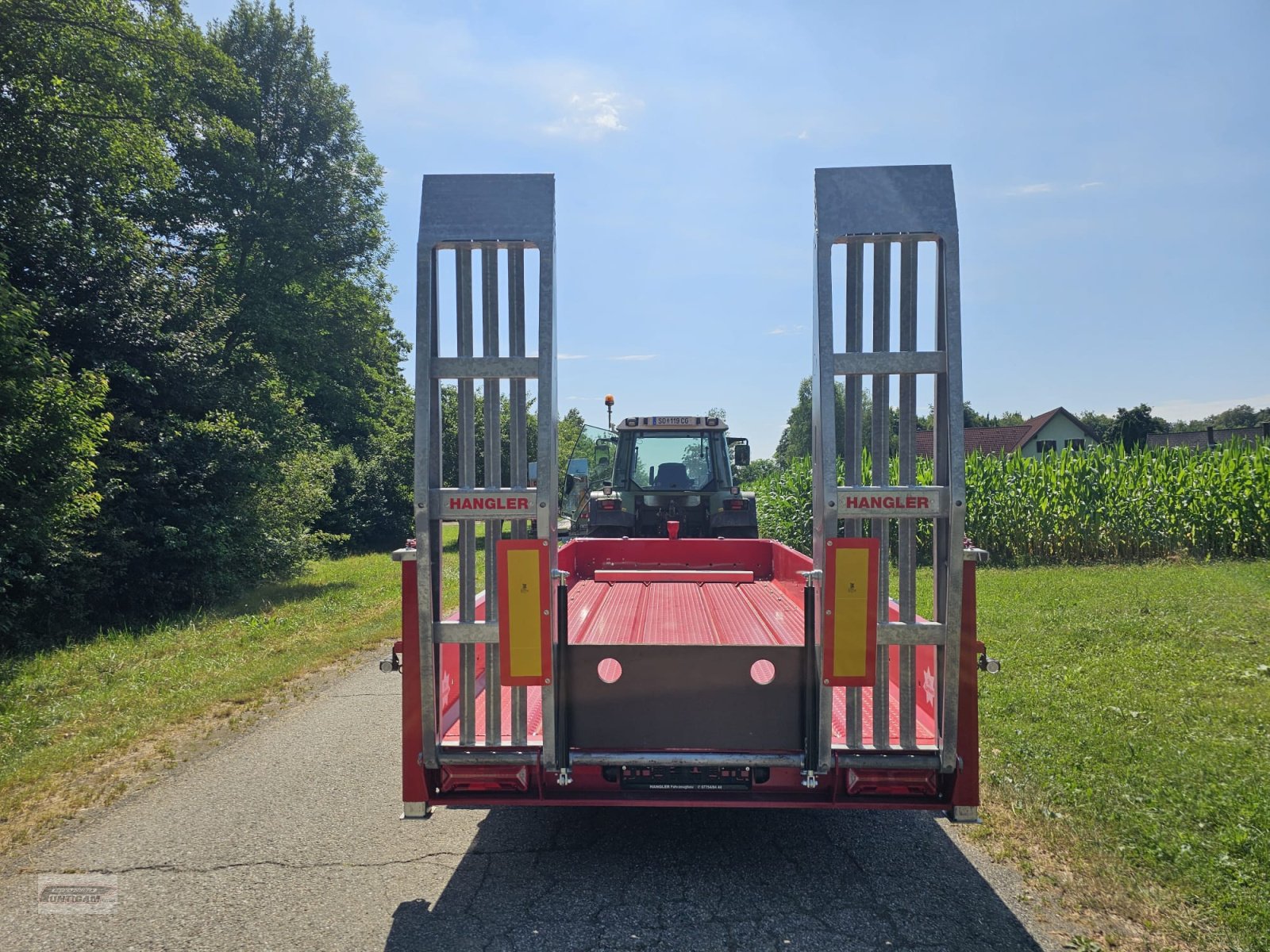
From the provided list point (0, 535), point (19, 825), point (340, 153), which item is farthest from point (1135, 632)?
point (340, 153)

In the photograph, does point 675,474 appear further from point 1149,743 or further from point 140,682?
point 140,682

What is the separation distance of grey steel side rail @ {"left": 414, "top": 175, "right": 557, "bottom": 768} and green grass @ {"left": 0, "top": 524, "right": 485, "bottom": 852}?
0.75m

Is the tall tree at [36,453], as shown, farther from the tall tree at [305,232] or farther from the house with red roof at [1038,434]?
the house with red roof at [1038,434]

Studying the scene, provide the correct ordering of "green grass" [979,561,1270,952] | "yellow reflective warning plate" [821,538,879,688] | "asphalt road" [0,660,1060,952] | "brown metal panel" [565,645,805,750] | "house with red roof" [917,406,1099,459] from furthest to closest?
"house with red roof" [917,406,1099,459]
"green grass" [979,561,1270,952]
"brown metal panel" [565,645,805,750]
"asphalt road" [0,660,1060,952]
"yellow reflective warning plate" [821,538,879,688]

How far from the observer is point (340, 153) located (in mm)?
22141

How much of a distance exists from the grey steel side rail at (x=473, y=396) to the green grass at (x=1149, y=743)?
2.93 m

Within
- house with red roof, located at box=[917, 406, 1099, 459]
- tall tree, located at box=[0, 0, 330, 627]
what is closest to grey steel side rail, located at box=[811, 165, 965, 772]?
tall tree, located at box=[0, 0, 330, 627]

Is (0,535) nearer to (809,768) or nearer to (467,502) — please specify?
(467,502)

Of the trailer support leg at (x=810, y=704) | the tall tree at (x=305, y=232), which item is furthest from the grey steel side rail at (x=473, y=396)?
the tall tree at (x=305, y=232)

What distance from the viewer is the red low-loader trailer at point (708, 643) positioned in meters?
3.00

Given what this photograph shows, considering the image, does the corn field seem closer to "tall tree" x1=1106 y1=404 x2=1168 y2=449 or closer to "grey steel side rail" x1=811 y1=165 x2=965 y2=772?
"grey steel side rail" x1=811 y1=165 x2=965 y2=772

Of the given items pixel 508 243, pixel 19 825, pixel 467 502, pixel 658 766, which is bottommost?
pixel 19 825

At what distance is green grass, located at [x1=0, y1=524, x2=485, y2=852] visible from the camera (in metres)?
→ 4.95

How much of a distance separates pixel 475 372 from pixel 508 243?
56 centimetres
